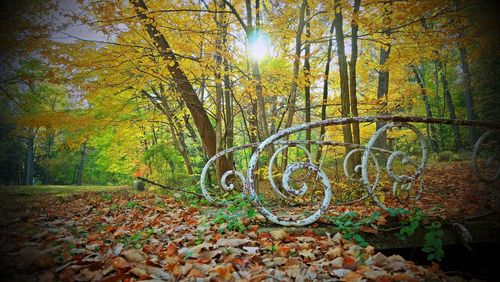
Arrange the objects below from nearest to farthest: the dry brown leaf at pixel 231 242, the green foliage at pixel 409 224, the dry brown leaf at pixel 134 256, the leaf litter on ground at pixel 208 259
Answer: the leaf litter on ground at pixel 208 259 < the dry brown leaf at pixel 134 256 < the dry brown leaf at pixel 231 242 < the green foliage at pixel 409 224

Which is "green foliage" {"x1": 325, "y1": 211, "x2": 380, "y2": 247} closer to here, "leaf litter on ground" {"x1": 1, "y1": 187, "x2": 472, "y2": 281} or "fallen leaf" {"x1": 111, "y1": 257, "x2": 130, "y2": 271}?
"leaf litter on ground" {"x1": 1, "y1": 187, "x2": 472, "y2": 281}

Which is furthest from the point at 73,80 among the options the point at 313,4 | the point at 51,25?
the point at 313,4

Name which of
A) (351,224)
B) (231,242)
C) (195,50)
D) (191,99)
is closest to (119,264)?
(231,242)

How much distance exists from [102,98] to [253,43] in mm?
5012

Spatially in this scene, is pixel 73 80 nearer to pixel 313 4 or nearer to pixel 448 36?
pixel 313 4

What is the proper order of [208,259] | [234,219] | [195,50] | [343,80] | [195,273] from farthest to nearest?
[195,50] < [343,80] < [234,219] < [208,259] < [195,273]

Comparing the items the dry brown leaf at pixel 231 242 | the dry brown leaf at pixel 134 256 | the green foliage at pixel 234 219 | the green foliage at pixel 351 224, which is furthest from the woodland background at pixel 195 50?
the dry brown leaf at pixel 231 242

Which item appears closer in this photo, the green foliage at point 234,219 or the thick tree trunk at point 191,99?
the green foliage at point 234,219

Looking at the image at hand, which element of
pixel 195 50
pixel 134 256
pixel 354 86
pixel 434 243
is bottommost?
pixel 434 243

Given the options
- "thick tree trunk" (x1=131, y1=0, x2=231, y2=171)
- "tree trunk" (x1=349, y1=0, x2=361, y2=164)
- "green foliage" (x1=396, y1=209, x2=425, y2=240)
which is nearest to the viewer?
"green foliage" (x1=396, y1=209, x2=425, y2=240)

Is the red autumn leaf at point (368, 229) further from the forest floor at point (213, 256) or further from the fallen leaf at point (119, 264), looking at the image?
the fallen leaf at point (119, 264)

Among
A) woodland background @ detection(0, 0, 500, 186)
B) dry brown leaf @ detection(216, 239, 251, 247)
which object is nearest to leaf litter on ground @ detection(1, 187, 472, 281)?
dry brown leaf @ detection(216, 239, 251, 247)

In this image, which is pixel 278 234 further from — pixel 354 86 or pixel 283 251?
pixel 354 86

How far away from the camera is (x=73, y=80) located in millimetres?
5516
